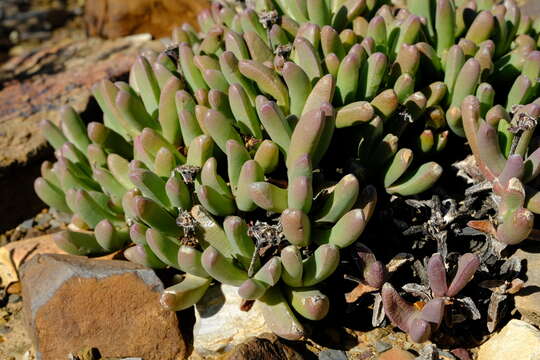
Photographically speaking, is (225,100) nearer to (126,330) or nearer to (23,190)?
(126,330)

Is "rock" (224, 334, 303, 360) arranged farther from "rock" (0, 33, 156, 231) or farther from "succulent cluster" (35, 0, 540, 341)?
"rock" (0, 33, 156, 231)

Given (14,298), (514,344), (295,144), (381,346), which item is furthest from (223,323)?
(14,298)

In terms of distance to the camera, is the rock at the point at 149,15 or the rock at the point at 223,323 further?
the rock at the point at 149,15

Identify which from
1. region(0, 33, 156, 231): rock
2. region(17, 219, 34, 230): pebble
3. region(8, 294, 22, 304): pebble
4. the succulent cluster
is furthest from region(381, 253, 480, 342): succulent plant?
region(0, 33, 156, 231): rock

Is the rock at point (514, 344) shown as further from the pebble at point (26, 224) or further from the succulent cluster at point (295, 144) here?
the pebble at point (26, 224)

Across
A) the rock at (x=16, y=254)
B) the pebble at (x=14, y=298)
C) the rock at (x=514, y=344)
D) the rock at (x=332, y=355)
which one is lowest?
the rock at (x=514, y=344)

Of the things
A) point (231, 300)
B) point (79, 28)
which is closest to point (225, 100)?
point (231, 300)

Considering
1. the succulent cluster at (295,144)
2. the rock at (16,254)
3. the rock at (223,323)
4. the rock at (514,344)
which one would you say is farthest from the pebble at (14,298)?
the rock at (514,344)
